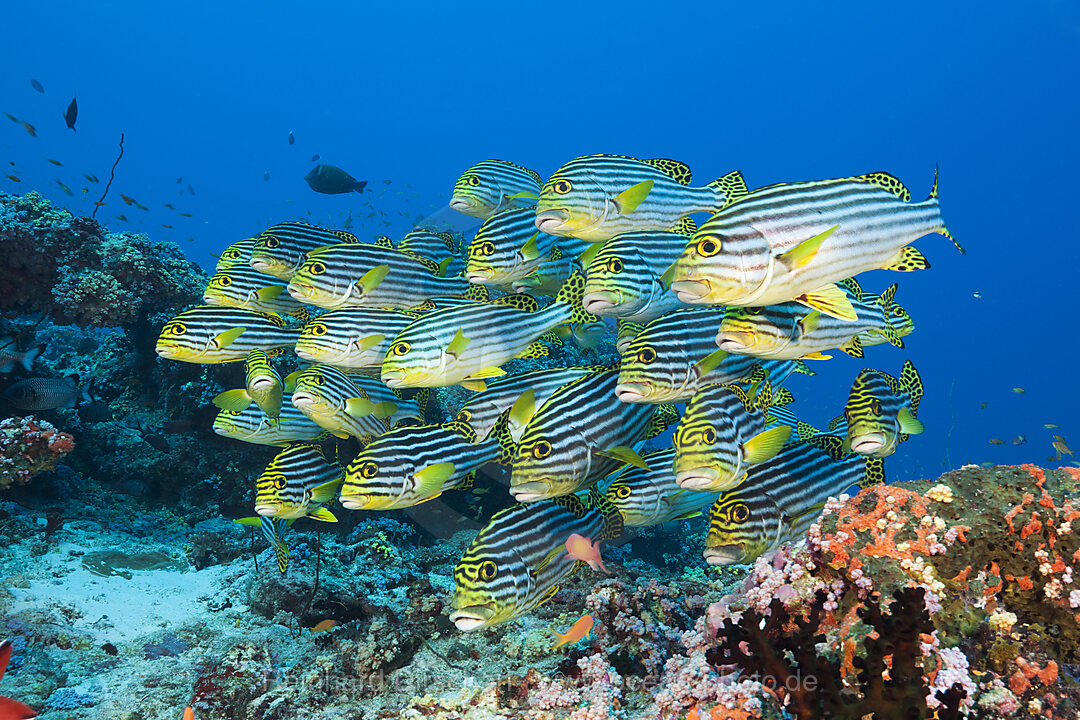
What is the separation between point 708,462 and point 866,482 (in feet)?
4.84

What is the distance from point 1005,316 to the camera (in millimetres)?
96500

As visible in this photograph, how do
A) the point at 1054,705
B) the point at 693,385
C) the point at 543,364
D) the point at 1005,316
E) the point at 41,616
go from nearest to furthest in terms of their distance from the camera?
the point at 1054,705 < the point at 693,385 < the point at 41,616 < the point at 543,364 < the point at 1005,316

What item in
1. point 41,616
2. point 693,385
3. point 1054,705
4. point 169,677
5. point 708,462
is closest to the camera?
point 1054,705

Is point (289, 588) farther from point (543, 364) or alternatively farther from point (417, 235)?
point (543, 364)

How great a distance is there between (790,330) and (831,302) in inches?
15.9

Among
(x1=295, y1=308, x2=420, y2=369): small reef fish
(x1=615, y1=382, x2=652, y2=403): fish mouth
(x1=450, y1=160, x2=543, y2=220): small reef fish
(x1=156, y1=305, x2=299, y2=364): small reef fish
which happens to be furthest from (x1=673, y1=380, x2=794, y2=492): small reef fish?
(x1=156, y1=305, x2=299, y2=364): small reef fish

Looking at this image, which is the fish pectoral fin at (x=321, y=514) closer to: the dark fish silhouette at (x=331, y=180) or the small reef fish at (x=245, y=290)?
the small reef fish at (x=245, y=290)

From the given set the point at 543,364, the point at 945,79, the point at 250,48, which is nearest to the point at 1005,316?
the point at 945,79

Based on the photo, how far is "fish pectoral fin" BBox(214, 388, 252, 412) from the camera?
4.87m

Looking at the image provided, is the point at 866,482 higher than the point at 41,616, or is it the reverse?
the point at 866,482

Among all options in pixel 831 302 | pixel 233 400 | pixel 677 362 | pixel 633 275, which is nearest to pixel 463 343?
pixel 633 275

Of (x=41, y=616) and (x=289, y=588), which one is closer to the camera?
(x=41, y=616)

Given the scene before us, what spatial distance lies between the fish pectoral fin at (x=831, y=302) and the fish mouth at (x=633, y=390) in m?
0.97

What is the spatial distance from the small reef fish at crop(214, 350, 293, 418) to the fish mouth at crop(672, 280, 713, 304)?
3.53 metres
